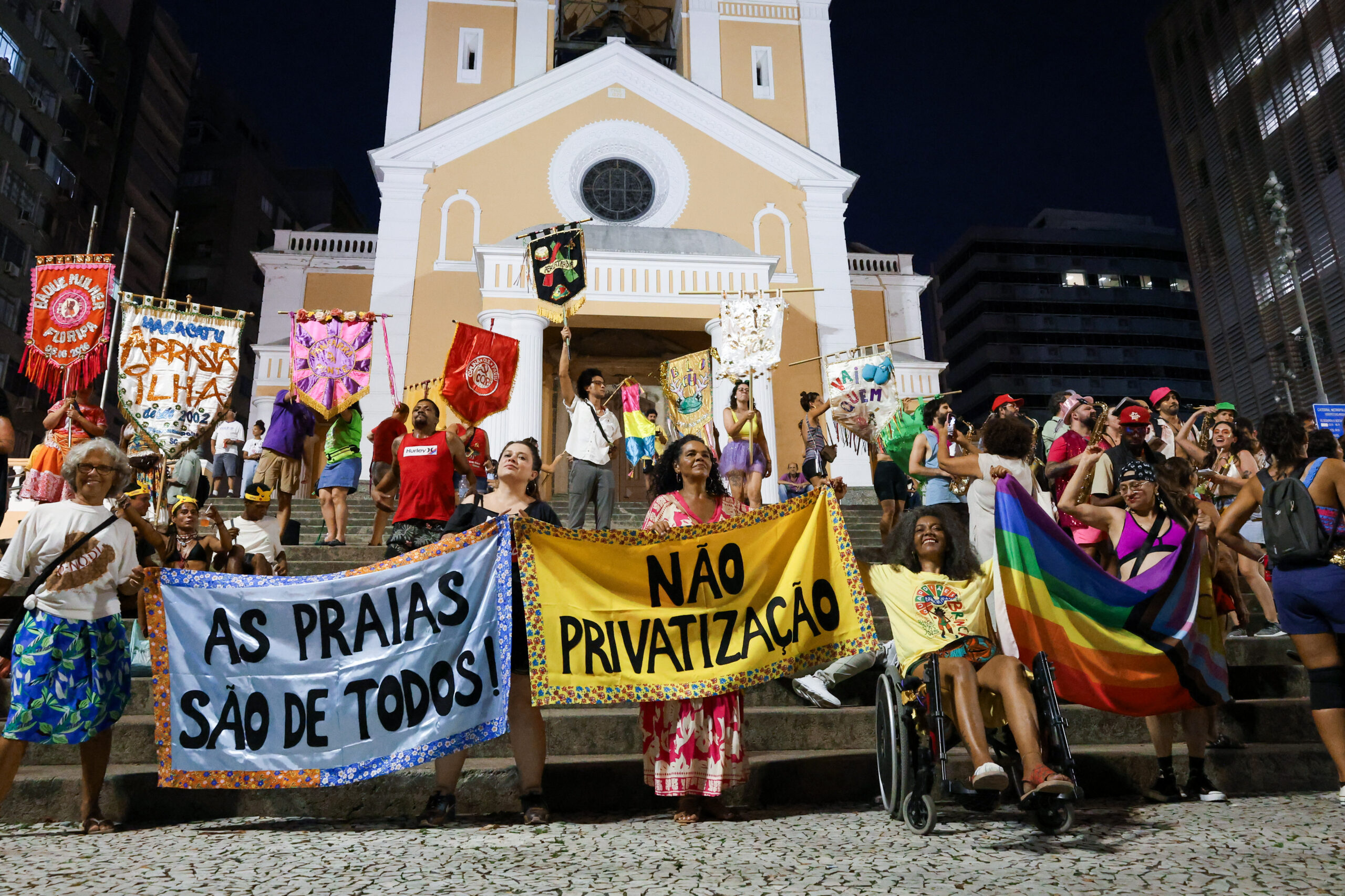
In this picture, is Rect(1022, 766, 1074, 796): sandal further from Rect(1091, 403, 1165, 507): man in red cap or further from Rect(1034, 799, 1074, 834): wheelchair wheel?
Rect(1091, 403, 1165, 507): man in red cap

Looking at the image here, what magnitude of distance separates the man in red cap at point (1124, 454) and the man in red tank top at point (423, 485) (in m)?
4.57

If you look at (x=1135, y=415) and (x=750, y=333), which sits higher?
(x=750, y=333)

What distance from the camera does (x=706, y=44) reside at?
23875 mm

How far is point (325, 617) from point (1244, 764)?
5028mm

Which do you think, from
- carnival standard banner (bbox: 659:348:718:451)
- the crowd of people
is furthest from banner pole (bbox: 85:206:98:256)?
carnival standard banner (bbox: 659:348:718:451)

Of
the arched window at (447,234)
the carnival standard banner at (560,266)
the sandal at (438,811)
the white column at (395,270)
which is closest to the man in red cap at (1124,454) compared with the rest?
the sandal at (438,811)

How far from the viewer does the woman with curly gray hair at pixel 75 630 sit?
169 inches

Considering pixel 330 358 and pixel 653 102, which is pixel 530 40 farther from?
pixel 330 358

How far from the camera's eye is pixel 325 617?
187 inches

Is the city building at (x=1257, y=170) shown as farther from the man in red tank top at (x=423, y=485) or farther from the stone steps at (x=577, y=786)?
the man in red tank top at (x=423, y=485)

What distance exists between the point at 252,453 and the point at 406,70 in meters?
11.6

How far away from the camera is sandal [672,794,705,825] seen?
14.6 ft

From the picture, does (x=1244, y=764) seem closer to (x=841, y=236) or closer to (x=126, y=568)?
(x=126, y=568)

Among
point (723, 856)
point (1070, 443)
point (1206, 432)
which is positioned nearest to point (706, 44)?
point (1206, 432)
